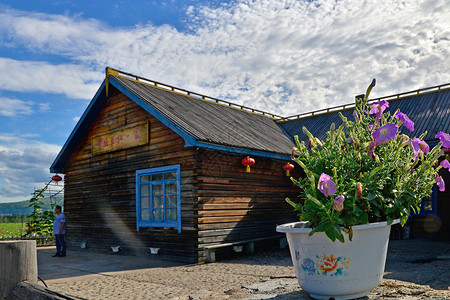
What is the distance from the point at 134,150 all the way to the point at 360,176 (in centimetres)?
889

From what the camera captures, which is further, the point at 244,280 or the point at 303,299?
the point at 244,280

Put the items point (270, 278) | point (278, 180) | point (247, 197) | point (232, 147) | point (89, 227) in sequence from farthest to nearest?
point (89, 227), point (278, 180), point (247, 197), point (232, 147), point (270, 278)

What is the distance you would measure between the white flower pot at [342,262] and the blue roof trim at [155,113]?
5.57 m

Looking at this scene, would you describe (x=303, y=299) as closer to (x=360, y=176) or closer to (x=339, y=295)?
(x=339, y=295)

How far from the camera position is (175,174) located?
10641 mm

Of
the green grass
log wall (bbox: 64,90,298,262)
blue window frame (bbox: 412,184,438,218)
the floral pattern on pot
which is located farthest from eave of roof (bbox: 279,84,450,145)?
the green grass

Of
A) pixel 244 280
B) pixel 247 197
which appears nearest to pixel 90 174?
pixel 247 197

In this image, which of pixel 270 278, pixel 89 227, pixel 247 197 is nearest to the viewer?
pixel 270 278

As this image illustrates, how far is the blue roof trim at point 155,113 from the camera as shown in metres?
9.54

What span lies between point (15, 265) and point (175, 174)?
22.6 ft

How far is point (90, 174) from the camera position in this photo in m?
13.9

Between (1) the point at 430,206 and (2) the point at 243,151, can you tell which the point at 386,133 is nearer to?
(2) the point at 243,151

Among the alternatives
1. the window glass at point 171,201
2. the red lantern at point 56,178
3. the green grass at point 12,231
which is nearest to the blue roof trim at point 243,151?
the window glass at point 171,201

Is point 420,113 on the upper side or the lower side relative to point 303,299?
upper
